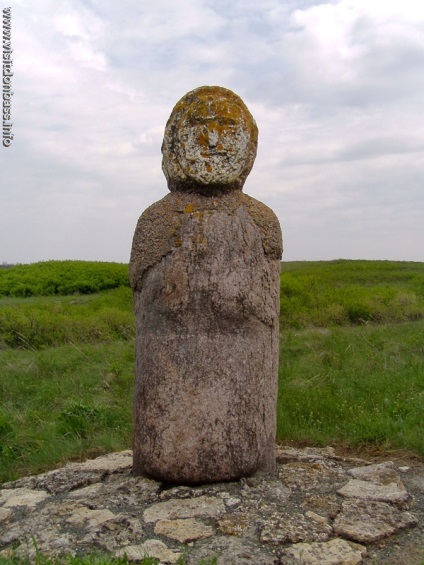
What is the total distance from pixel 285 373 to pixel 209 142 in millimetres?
4297

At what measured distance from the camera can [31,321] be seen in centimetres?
1139

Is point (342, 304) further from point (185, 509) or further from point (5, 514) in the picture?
point (5, 514)

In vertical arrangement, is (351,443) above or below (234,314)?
below

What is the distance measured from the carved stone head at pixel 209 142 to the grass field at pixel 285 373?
2.37m

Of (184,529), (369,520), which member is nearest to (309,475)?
(369,520)

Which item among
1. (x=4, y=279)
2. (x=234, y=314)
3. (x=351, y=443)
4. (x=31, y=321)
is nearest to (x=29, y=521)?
(x=234, y=314)

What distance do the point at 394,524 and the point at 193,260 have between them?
179 centimetres

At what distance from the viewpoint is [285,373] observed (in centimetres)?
773

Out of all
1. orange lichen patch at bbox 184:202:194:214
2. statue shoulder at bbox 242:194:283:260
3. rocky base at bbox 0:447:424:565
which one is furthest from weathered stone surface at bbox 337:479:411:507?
orange lichen patch at bbox 184:202:194:214

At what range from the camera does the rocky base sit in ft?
10.3

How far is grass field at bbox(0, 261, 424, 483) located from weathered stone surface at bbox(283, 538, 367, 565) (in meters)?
1.81

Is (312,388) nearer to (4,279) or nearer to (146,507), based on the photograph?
(146,507)

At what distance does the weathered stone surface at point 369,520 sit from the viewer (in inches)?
130

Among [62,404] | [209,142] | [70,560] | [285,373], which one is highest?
[209,142]
